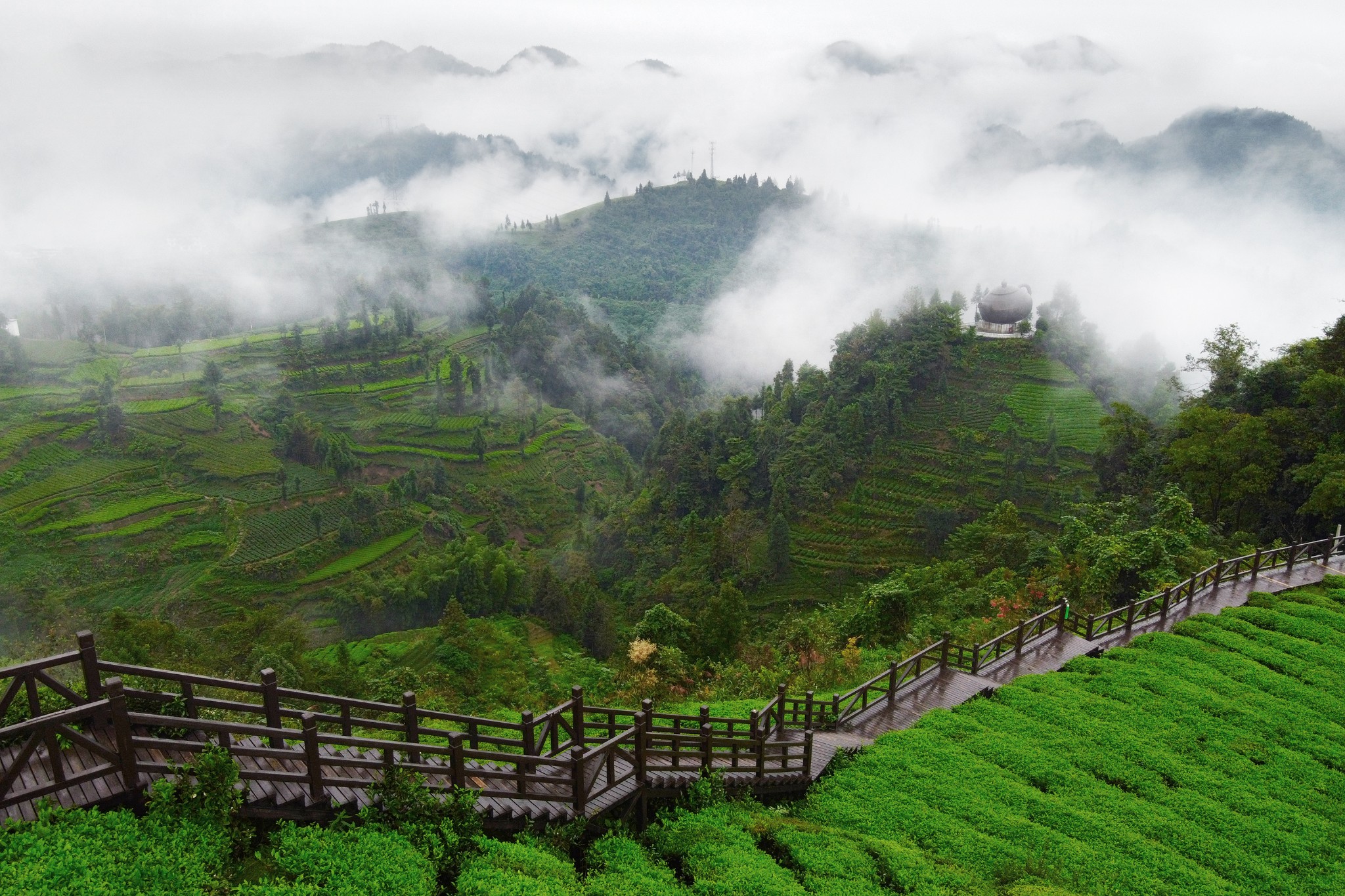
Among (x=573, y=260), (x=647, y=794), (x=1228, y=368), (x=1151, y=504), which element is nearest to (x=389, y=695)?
(x=647, y=794)

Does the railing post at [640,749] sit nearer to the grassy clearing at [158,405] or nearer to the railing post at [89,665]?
the railing post at [89,665]

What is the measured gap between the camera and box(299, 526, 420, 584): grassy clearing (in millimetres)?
63812

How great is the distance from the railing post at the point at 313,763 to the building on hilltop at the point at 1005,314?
6044 centimetres

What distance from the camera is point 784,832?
9844 millimetres

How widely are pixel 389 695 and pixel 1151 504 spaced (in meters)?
30.6

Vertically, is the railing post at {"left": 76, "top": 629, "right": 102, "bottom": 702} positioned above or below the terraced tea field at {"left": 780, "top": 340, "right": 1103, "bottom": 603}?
above

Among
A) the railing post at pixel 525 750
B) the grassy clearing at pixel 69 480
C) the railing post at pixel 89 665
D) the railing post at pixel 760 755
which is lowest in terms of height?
the grassy clearing at pixel 69 480

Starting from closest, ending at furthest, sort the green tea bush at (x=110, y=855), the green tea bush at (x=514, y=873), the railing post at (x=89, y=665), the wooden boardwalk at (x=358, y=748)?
the green tea bush at (x=110, y=855) → the wooden boardwalk at (x=358, y=748) → the railing post at (x=89, y=665) → the green tea bush at (x=514, y=873)

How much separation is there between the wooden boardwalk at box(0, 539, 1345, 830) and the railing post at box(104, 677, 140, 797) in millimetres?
13

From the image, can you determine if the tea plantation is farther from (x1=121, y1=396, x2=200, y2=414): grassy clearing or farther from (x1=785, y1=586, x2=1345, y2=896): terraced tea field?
(x1=121, y1=396, x2=200, y2=414): grassy clearing

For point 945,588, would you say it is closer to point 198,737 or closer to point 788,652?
point 788,652

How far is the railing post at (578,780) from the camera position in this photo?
29.2 feet

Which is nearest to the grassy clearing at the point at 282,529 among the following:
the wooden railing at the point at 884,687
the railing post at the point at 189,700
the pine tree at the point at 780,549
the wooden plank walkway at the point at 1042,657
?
the pine tree at the point at 780,549

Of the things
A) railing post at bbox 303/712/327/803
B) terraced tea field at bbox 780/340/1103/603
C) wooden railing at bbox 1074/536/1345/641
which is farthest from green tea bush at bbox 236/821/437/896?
terraced tea field at bbox 780/340/1103/603
